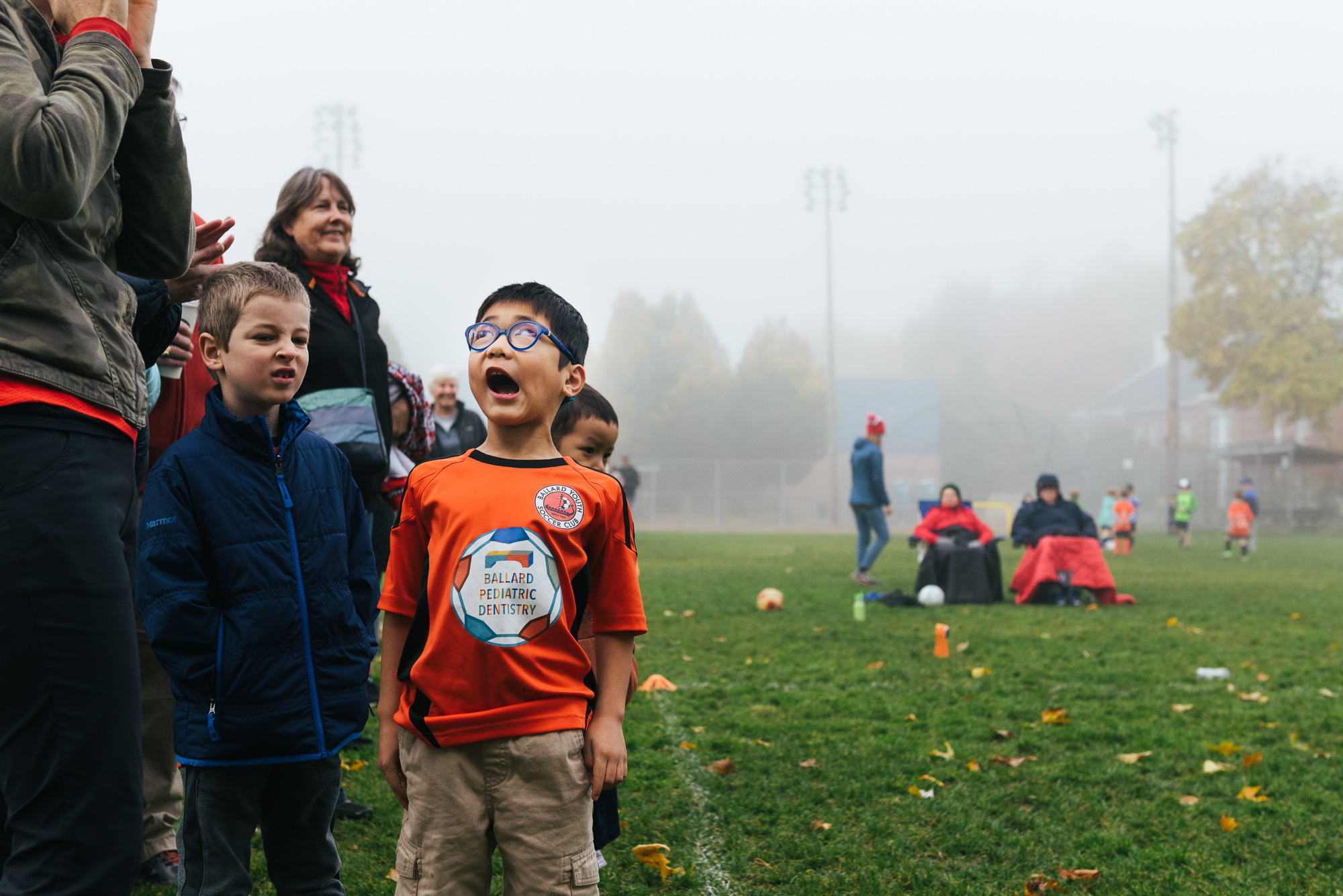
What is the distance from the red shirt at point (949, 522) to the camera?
469 inches

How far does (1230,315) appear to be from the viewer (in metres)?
41.1

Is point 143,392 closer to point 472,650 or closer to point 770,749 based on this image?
point 472,650

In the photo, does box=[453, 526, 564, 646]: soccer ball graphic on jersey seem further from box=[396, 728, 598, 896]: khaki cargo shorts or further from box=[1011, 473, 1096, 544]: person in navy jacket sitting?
box=[1011, 473, 1096, 544]: person in navy jacket sitting

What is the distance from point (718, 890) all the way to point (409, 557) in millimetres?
1767

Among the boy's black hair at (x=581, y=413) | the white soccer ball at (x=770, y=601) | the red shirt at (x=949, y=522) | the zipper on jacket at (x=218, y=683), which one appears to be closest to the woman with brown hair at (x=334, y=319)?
the boy's black hair at (x=581, y=413)

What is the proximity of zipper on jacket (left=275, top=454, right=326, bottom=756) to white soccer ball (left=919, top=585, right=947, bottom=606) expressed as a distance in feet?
30.8

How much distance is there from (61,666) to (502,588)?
2.47ft

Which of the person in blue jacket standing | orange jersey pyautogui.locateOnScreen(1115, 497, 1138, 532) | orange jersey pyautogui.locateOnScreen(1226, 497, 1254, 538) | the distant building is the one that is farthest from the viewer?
the distant building

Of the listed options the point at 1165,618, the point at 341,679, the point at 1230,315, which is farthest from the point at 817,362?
the point at 341,679

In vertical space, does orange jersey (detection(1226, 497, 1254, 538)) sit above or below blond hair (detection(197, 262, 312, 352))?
below

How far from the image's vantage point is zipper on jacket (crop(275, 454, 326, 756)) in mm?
2314

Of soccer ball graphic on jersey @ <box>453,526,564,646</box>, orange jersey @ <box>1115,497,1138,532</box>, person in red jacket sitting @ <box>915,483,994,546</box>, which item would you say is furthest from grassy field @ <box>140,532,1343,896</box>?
orange jersey @ <box>1115,497,1138,532</box>

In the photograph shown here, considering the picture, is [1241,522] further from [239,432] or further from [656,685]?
[239,432]

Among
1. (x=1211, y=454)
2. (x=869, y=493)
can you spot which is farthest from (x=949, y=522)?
(x=1211, y=454)
